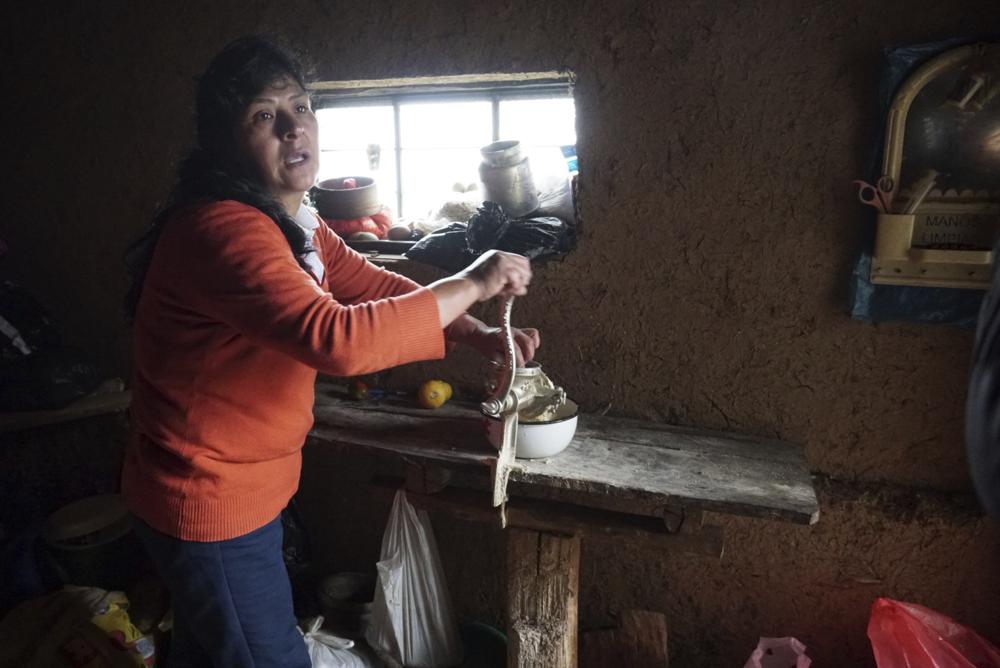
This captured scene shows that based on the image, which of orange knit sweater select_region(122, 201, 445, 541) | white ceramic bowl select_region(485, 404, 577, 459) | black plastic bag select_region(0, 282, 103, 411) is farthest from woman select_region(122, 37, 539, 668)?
black plastic bag select_region(0, 282, 103, 411)

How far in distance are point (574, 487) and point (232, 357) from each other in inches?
39.0

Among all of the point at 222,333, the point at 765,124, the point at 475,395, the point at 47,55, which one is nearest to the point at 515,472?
the point at 475,395

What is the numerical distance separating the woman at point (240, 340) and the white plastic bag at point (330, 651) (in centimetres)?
59

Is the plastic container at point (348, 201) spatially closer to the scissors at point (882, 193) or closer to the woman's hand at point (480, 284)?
the woman's hand at point (480, 284)

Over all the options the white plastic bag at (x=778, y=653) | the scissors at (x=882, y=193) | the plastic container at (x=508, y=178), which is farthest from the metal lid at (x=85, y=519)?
the scissors at (x=882, y=193)

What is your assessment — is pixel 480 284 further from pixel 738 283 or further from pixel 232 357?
pixel 738 283

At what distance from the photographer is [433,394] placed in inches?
94.8

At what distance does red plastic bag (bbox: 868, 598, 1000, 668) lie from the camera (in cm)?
187

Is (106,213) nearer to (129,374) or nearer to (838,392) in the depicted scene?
(129,374)

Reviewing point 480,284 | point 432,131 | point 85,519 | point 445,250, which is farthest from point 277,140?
point 85,519

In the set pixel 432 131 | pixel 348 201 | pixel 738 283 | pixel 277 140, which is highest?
pixel 432 131

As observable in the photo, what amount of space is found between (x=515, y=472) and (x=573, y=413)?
257 mm

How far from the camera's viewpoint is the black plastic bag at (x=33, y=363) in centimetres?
286

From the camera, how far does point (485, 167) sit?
248 cm
